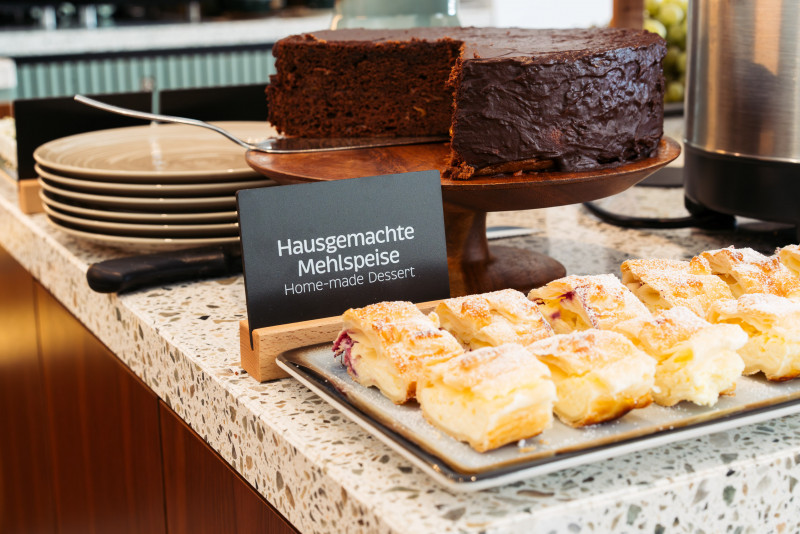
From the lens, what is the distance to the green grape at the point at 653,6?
7.49 ft

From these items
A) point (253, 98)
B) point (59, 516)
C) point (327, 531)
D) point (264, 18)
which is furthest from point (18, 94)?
point (327, 531)

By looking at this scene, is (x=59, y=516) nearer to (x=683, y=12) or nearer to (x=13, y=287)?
(x=13, y=287)

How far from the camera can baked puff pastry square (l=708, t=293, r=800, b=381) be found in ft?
2.28

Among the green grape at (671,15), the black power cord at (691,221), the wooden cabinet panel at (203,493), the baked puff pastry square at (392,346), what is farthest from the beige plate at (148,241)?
the green grape at (671,15)

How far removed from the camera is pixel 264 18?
671 centimetres

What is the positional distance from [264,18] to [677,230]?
5.77 m

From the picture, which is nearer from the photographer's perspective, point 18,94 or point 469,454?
point 469,454

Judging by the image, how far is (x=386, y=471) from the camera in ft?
2.19

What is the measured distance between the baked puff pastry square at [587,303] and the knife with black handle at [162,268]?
49 cm

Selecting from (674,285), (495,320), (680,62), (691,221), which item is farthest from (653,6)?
(495,320)

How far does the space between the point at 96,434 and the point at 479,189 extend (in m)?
0.68

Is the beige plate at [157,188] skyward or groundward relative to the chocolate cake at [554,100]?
groundward

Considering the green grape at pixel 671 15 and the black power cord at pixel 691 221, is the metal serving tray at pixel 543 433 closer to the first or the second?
the black power cord at pixel 691 221

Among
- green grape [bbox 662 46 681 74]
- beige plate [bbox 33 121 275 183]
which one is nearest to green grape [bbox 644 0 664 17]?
green grape [bbox 662 46 681 74]
